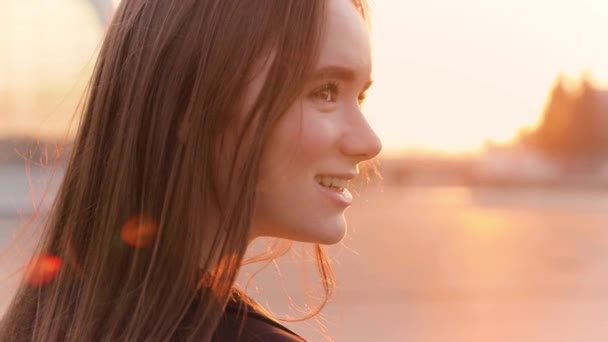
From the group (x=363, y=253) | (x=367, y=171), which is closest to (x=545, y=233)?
(x=363, y=253)

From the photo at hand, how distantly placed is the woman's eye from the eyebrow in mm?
13

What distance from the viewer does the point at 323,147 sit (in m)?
1.22

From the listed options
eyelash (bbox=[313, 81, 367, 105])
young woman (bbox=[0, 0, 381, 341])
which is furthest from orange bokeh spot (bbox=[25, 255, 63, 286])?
eyelash (bbox=[313, 81, 367, 105])

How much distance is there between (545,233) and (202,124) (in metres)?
9.10

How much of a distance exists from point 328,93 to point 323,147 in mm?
69

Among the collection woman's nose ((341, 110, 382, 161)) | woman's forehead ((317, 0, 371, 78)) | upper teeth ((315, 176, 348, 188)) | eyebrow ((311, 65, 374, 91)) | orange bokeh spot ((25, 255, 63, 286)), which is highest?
woman's forehead ((317, 0, 371, 78))

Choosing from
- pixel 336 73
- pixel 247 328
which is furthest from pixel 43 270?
pixel 336 73

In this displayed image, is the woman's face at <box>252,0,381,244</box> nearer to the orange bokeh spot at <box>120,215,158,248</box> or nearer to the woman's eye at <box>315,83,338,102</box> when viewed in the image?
the woman's eye at <box>315,83,338,102</box>

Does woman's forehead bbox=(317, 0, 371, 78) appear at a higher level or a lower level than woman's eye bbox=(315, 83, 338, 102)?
higher

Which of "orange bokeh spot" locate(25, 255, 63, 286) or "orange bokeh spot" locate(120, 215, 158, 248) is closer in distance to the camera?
"orange bokeh spot" locate(120, 215, 158, 248)

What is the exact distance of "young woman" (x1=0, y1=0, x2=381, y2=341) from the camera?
108 centimetres

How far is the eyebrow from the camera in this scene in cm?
119

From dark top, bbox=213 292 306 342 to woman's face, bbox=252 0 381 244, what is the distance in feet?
0.54

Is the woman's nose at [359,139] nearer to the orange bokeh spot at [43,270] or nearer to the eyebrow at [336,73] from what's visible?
the eyebrow at [336,73]
